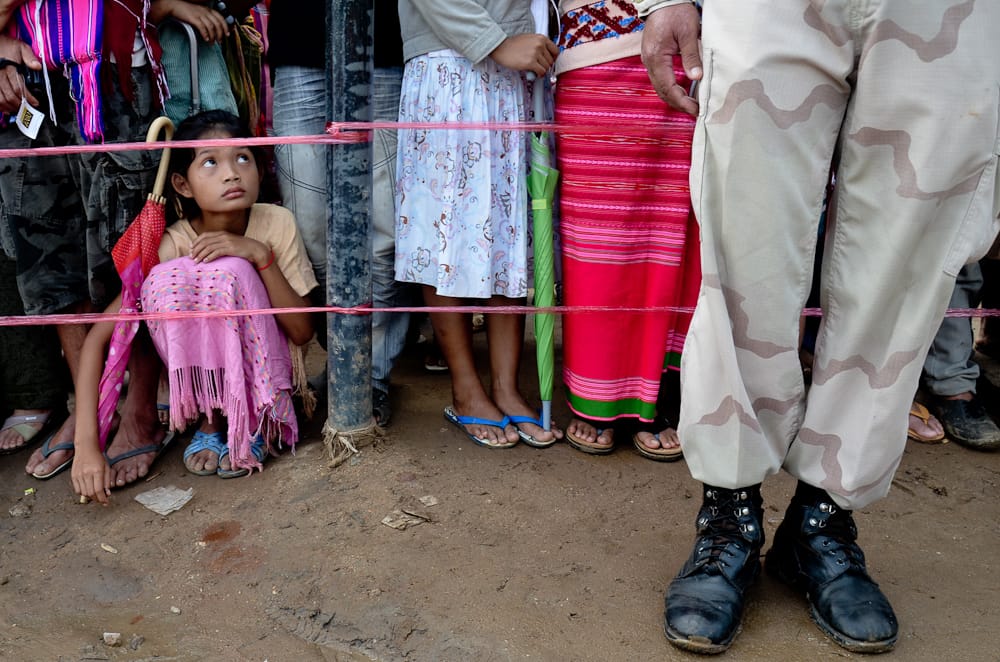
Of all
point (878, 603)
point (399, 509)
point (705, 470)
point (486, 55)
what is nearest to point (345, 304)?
point (399, 509)

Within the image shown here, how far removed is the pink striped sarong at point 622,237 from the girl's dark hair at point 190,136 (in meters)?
0.92

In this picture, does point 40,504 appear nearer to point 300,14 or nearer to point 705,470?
point 300,14

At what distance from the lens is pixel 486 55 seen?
2.19 m

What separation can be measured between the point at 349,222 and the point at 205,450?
2.48ft

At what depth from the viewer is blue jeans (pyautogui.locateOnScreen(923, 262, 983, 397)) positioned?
8.21 feet

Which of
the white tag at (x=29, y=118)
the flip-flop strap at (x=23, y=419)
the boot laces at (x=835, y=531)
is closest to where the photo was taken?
the boot laces at (x=835, y=531)

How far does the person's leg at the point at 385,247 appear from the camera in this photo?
8.02 ft

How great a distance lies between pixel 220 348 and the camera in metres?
2.25

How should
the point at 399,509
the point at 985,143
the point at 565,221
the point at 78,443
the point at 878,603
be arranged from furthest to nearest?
the point at 565,221 → the point at 78,443 → the point at 399,509 → the point at 878,603 → the point at 985,143

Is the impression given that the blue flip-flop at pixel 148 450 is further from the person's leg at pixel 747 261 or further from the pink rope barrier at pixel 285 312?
the person's leg at pixel 747 261

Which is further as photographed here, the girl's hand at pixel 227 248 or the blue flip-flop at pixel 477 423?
the blue flip-flop at pixel 477 423

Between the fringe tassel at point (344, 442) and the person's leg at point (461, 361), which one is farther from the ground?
the person's leg at point (461, 361)

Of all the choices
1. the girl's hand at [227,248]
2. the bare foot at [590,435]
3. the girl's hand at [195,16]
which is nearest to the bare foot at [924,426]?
the bare foot at [590,435]

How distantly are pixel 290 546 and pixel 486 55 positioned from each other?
1332 millimetres
